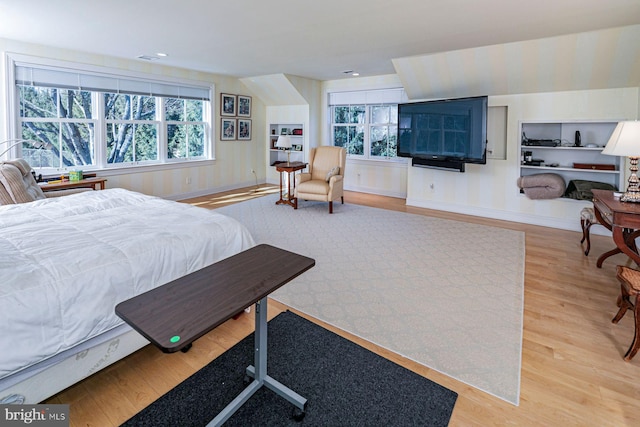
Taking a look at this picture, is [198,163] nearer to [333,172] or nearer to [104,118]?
[104,118]

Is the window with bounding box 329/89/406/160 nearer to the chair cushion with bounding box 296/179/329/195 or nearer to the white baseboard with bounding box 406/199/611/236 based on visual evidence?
the white baseboard with bounding box 406/199/611/236

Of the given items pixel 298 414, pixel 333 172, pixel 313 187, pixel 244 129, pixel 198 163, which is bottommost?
pixel 298 414

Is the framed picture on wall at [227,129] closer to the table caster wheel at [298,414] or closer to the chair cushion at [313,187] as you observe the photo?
the chair cushion at [313,187]

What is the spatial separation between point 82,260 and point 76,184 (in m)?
3.46

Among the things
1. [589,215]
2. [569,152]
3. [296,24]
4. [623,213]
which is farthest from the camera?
[569,152]

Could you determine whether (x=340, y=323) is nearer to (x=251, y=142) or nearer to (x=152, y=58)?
(x=152, y=58)

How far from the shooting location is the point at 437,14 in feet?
10.9

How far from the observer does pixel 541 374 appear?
1.92 meters

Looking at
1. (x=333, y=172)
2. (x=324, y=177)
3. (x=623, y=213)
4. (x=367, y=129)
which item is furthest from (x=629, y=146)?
(x=367, y=129)

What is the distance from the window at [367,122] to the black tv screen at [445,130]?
1.12m

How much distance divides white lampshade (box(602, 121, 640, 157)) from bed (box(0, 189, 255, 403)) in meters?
3.00

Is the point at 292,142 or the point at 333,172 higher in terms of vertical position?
the point at 292,142

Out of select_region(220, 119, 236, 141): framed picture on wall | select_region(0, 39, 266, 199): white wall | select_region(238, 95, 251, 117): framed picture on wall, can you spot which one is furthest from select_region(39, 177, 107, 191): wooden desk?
select_region(238, 95, 251, 117): framed picture on wall

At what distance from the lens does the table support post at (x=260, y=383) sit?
61.6 inches
